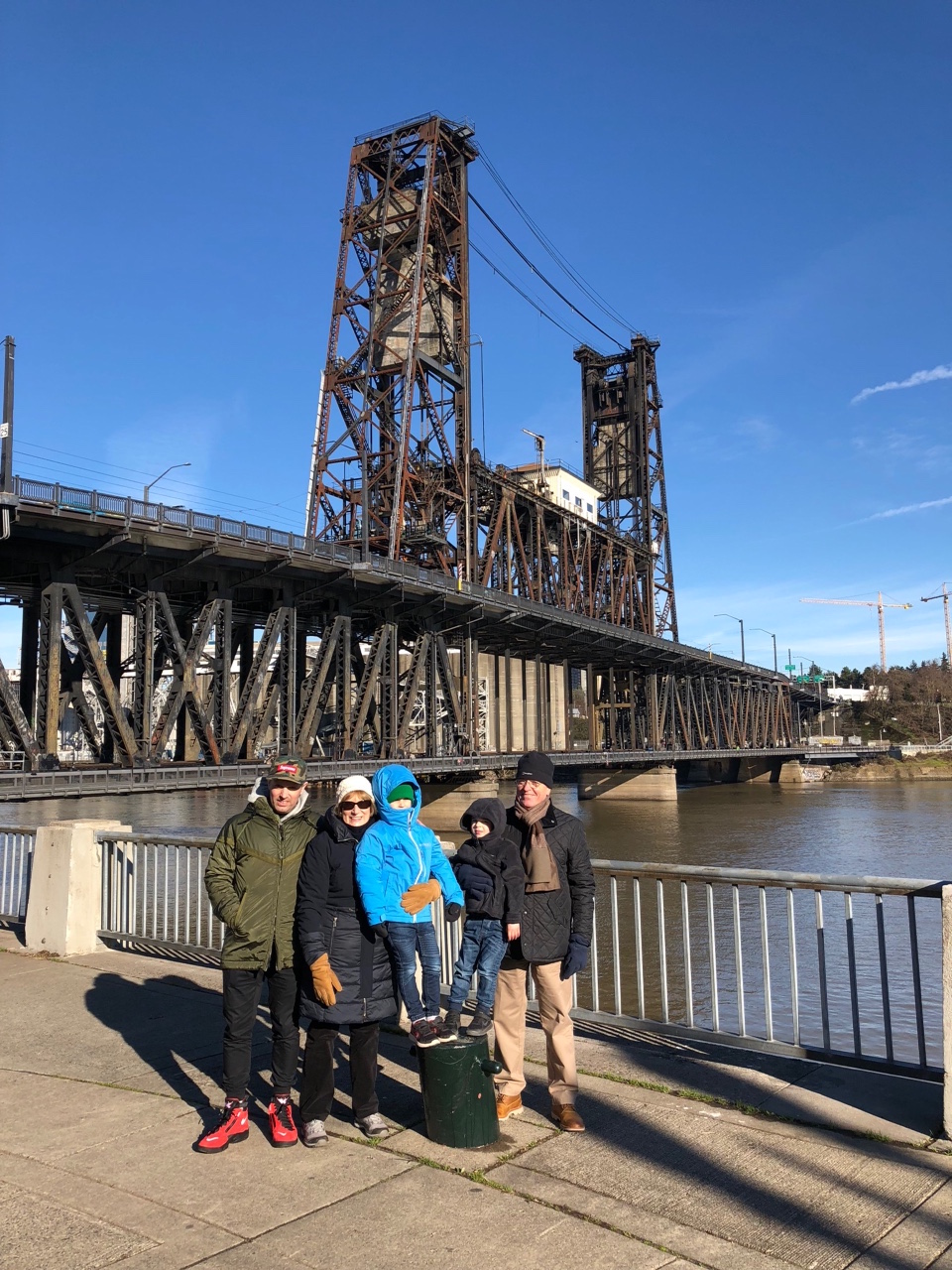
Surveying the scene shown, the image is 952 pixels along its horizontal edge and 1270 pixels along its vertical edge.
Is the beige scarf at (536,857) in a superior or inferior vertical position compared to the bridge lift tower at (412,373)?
inferior

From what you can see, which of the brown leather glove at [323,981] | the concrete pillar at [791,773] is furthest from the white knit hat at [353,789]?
the concrete pillar at [791,773]

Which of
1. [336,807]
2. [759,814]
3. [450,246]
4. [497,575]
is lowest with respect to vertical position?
[759,814]

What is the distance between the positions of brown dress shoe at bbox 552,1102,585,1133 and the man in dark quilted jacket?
4.8 inches

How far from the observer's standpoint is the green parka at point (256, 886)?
5340 mm

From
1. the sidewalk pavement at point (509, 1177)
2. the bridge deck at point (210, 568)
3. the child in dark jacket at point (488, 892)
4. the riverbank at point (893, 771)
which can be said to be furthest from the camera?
the riverbank at point (893, 771)

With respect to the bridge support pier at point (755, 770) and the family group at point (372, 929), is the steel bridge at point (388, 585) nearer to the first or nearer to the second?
the bridge support pier at point (755, 770)

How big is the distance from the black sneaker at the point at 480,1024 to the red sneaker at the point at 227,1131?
1.26 metres

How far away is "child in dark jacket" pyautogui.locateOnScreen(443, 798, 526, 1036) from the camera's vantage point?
5578mm

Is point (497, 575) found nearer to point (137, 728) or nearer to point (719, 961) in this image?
point (137, 728)

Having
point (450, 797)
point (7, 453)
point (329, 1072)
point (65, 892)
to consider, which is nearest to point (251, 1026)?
point (329, 1072)

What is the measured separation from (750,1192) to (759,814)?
183 feet

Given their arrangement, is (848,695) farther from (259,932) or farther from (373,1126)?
(259,932)

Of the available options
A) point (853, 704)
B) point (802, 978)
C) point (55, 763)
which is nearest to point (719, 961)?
point (802, 978)

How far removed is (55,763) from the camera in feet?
90.4
